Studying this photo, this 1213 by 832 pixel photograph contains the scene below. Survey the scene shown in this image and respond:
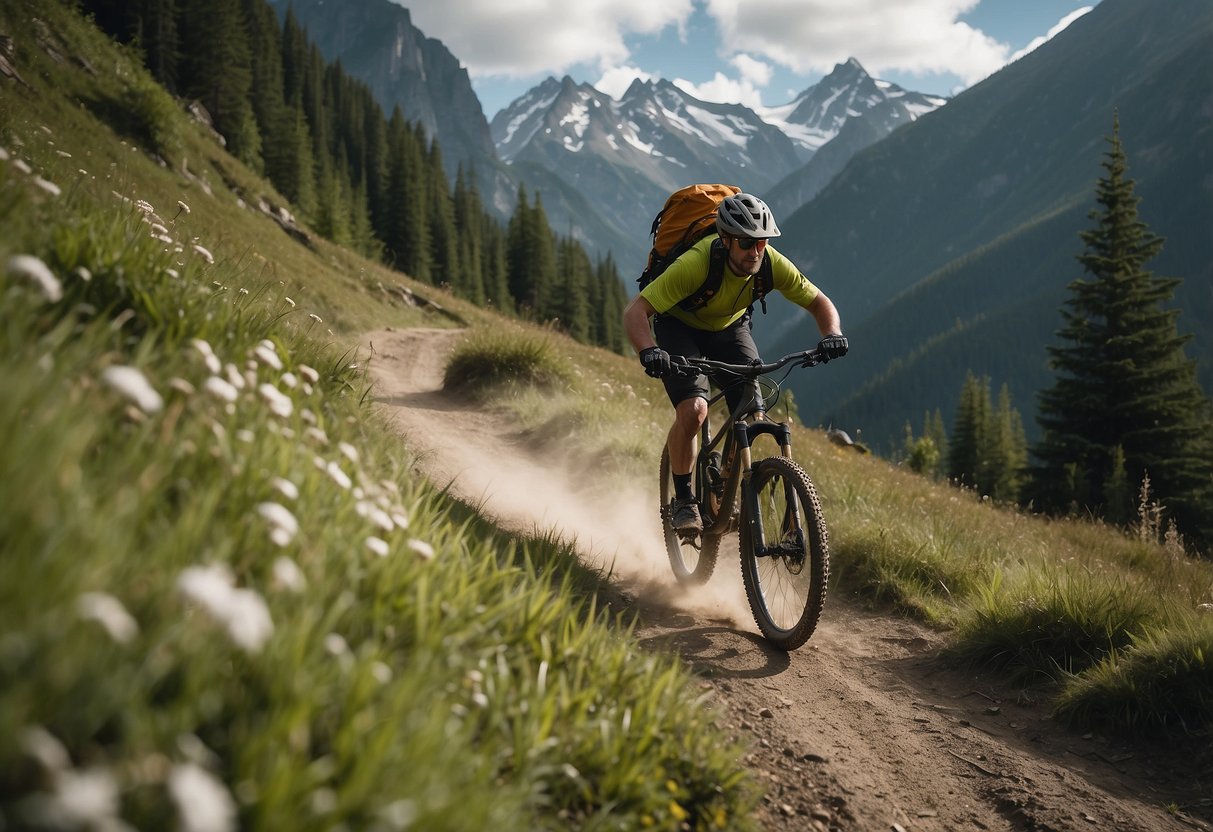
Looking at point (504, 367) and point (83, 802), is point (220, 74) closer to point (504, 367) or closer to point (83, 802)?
point (504, 367)

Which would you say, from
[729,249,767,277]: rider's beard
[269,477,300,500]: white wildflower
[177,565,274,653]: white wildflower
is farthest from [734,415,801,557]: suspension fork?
[177,565,274,653]: white wildflower

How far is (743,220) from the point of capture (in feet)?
18.5

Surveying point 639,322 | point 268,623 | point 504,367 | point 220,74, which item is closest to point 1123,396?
point 504,367

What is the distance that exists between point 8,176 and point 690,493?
476 cm

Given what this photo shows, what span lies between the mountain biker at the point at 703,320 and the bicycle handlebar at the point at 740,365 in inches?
2.2

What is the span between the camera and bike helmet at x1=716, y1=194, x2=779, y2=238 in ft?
18.4

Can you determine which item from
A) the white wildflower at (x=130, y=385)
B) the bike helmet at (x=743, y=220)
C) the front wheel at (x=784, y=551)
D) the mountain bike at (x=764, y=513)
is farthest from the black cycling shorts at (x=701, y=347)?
the white wildflower at (x=130, y=385)

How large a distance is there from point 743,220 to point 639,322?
1028 millimetres

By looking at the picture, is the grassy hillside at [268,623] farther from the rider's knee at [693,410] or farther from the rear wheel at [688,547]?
the rider's knee at [693,410]

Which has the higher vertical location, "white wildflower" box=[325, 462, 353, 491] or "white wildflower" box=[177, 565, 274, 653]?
"white wildflower" box=[325, 462, 353, 491]

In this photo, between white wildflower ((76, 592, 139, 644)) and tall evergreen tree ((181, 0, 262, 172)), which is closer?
white wildflower ((76, 592, 139, 644))

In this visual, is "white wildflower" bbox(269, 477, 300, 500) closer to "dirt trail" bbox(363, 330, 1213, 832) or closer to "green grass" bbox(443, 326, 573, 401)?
"dirt trail" bbox(363, 330, 1213, 832)

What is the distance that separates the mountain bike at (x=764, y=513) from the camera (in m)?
5.24

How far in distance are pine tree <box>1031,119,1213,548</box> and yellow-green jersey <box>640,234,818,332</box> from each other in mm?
23595
